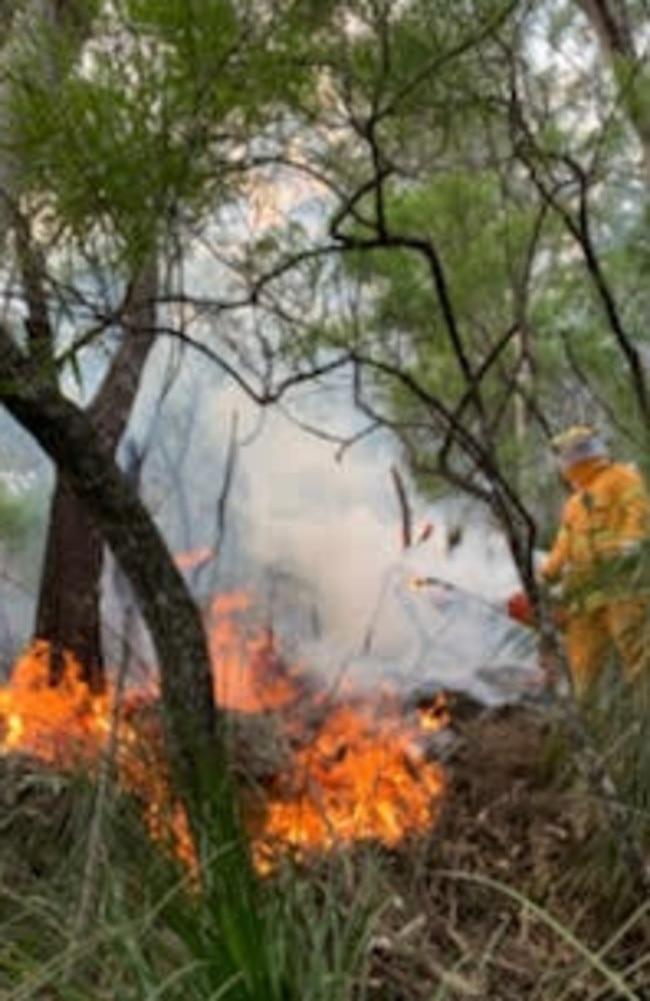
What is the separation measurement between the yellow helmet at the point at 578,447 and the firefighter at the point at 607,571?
0.93m

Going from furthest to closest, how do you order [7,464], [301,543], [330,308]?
1. [7,464]
2. [301,543]
3. [330,308]

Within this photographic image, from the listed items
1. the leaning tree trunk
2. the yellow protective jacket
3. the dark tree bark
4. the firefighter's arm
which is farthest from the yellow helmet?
the leaning tree trunk

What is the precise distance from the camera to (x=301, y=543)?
42.7 feet

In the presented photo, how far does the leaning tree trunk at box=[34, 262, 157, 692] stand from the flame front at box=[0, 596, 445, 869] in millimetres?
166

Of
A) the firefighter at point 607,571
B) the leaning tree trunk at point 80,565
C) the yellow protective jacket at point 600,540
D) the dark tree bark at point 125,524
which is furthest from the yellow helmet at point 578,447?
the leaning tree trunk at point 80,565

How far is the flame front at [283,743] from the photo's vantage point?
270cm

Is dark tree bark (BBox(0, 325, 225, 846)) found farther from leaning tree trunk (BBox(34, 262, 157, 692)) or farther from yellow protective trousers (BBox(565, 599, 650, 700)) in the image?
leaning tree trunk (BBox(34, 262, 157, 692))

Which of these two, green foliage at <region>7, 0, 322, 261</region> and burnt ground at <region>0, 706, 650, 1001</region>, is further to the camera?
green foliage at <region>7, 0, 322, 261</region>

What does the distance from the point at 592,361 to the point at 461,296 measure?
3.00 meters

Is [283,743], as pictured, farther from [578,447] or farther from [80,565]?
[80,565]

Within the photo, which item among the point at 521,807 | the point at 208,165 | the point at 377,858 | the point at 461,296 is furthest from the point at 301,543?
the point at 377,858

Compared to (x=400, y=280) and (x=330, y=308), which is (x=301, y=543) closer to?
(x=400, y=280)

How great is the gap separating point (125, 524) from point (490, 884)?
2139 mm

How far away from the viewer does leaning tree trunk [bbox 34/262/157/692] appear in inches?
310
